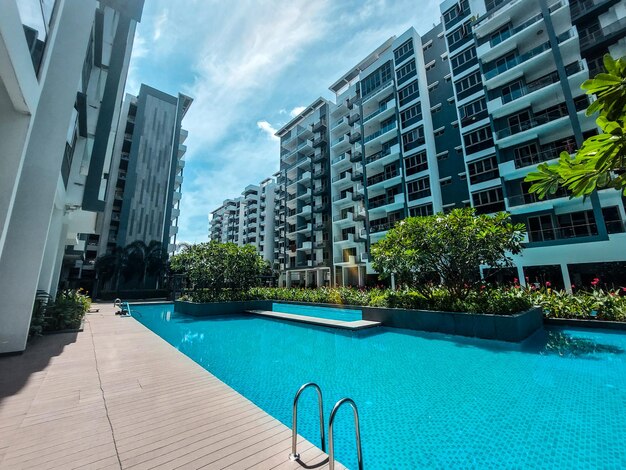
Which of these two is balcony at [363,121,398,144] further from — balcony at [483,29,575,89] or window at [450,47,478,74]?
balcony at [483,29,575,89]

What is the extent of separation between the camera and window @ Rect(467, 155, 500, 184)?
23281 mm

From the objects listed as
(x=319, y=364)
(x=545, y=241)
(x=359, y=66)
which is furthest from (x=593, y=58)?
(x=319, y=364)

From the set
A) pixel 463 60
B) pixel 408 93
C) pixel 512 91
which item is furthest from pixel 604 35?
pixel 408 93

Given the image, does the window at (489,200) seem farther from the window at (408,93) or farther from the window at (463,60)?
the window at (408,93)

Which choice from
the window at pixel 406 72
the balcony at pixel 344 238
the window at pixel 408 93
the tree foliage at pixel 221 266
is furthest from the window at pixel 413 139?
the tree foliage at pixel 221 266

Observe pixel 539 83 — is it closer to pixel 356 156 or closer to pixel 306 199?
pixel 356 156

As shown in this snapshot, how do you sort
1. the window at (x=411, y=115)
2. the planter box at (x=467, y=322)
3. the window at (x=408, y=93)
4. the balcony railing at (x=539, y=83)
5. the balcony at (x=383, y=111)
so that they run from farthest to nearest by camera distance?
1. the balcony at (x=383, y=111)
2. the window at (x=408, y=93)
3. the window at (x=411, y=115)
4. the balcony railing at (x=539, y=83)
5. the planter box at (x=467, y=322)

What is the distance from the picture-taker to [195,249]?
2047cm

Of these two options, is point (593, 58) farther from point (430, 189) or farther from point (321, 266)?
point (321, 266)

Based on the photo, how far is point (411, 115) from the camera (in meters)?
30.7

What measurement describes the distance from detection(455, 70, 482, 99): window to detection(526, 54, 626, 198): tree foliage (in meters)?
28.2

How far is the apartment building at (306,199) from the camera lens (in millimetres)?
41688

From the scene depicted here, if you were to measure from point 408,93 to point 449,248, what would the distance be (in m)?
26.4

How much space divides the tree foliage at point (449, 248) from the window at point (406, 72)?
25791mm
